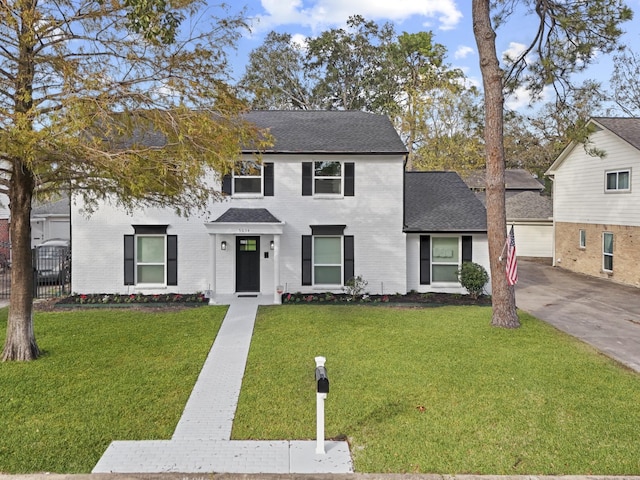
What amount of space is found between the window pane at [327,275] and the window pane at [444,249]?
3.28m

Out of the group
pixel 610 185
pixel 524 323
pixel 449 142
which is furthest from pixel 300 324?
pixel 449 142

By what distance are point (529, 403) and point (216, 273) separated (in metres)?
10.7

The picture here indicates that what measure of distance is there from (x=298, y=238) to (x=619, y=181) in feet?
45.2

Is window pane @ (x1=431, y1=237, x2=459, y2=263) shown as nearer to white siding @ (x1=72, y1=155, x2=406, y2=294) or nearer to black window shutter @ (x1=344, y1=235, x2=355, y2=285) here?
white siding @ (x1=72, y1=155, x2=406, y2=294)

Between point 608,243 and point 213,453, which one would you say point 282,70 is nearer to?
point 608,243

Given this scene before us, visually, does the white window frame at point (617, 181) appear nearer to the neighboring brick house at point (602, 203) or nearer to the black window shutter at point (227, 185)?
the neighboring brick house at point (602, 203)

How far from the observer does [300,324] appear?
1109 centimetres

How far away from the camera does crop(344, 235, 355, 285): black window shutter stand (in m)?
15.1

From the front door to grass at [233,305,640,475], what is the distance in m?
4.72

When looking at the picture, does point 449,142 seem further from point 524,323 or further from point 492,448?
point 492,448

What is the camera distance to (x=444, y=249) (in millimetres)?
15375

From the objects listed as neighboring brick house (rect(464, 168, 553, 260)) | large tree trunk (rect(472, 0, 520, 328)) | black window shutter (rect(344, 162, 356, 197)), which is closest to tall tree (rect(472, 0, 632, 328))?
large tree trunk (rect(472, 0, 520, 328))

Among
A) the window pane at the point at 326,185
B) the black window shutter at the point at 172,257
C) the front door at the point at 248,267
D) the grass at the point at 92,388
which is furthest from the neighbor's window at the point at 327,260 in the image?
the grass at the point at 92,388

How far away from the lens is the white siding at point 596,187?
59.5ft
